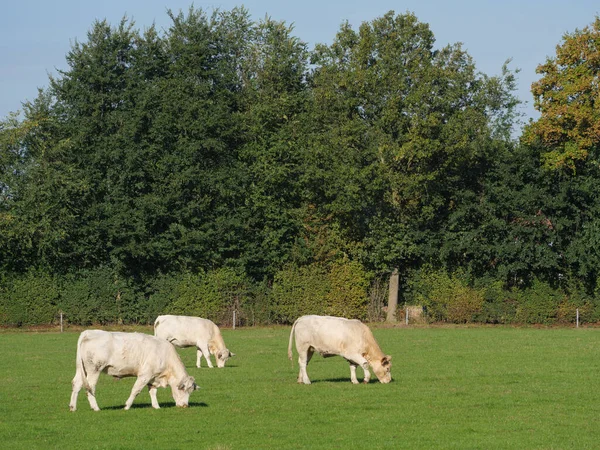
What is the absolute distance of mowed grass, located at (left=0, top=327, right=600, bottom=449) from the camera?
53.4ft

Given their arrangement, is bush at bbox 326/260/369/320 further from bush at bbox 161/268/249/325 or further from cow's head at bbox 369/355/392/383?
cow's head at bbox 369/355/392/383

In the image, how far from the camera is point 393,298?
197 feet

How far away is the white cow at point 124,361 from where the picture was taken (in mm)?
18953

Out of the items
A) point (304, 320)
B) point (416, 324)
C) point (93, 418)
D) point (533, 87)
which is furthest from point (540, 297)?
point (93, 418)

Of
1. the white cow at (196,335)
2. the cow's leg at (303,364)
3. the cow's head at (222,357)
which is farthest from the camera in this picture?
the white cow at (196,335)

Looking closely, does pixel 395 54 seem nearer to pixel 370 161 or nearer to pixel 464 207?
pixel 370 161

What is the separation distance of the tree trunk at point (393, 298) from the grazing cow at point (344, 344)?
34.9m

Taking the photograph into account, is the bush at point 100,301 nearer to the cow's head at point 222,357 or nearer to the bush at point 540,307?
the bush at point 540,307

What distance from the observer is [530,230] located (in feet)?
189

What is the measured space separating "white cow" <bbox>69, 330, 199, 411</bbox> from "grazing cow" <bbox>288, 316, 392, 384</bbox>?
207 inches

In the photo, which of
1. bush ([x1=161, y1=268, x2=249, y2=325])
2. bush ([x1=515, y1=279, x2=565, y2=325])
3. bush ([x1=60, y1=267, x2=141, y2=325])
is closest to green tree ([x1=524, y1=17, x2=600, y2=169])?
bush ([x1=515, y1=279, x2=565, y2=325])

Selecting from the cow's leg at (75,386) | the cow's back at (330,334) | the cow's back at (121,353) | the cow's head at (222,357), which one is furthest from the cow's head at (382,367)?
the cow's leg at (75,386)

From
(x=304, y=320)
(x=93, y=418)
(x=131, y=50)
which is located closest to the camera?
(x=93, y=418)

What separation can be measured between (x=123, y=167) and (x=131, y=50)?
8.55 metres
